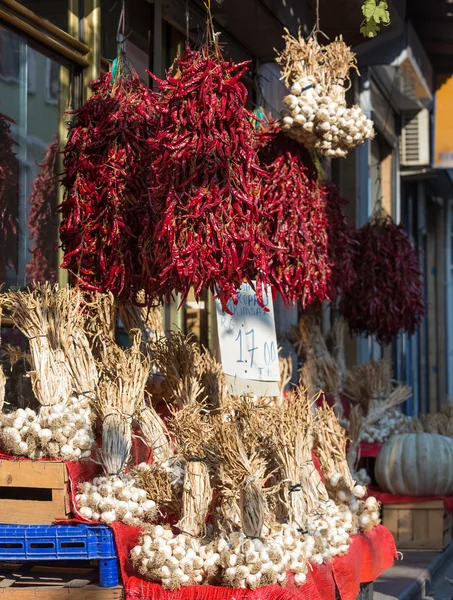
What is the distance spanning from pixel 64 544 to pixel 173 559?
1.58 feet

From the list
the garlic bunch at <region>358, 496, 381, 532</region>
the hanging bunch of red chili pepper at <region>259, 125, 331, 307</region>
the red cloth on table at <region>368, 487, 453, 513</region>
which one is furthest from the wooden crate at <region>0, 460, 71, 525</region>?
the red cloth on table at <region>368, 487, 453, 513</region>

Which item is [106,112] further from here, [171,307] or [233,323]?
[171,307]

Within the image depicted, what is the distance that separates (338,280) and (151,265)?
2.21m

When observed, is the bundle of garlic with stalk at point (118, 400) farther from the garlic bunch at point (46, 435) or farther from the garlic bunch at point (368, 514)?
the garlic bunch at point (368, 514)

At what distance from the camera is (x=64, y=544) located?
12.1 feet

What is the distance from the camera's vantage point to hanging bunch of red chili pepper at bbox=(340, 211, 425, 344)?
7.68 m

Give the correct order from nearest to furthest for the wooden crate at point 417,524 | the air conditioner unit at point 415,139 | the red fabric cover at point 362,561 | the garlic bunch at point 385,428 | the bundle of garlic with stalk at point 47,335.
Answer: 1. the bundle of garlic with stalk at point 47,335
2. the red fabric cover at point 362,561
3. the wooden crate at point 417,524
4. the garlic bunch at point 385,428
5. the air conditioner unit at point 415,139

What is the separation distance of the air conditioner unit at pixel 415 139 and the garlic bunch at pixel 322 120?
836cm

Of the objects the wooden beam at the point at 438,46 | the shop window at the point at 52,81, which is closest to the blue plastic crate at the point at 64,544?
the shop window at the point at 52,81

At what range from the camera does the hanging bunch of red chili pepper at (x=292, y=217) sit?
5078 millimetres

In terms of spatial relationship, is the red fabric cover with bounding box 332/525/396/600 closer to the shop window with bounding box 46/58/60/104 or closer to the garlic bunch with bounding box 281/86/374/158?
the garlic bunch with bounding box 281/86/374/158

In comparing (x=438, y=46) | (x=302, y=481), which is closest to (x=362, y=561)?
(x=302, y=481)

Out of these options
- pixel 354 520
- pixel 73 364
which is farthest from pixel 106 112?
pixel 354 520

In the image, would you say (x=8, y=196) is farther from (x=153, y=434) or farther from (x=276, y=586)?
(x=276, y=586)
